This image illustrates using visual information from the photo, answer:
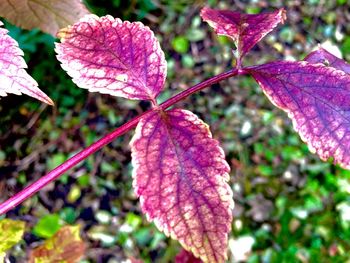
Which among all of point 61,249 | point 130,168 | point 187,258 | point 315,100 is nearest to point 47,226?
point 130,168

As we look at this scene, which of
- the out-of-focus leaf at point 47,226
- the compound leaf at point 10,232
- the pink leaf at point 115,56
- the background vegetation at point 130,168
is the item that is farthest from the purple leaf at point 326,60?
the out-of-focus leaf at point 47,226

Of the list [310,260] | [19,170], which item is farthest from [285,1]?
[19,170]

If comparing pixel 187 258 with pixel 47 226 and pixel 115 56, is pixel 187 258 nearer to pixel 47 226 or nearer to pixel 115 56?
→ pixel 115 56

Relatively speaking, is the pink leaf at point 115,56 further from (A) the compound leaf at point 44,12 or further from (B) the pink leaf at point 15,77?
(A) the compound leaf at point 44,12

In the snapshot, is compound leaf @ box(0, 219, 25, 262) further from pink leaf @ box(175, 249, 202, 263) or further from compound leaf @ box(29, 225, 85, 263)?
pink leaf @ box(175, 249, 202, 263)

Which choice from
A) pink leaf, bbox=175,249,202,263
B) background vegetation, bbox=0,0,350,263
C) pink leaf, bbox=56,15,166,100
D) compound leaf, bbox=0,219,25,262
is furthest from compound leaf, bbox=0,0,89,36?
background vegetation, bbox=0,0,350,263

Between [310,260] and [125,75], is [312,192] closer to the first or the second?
[310,260]
